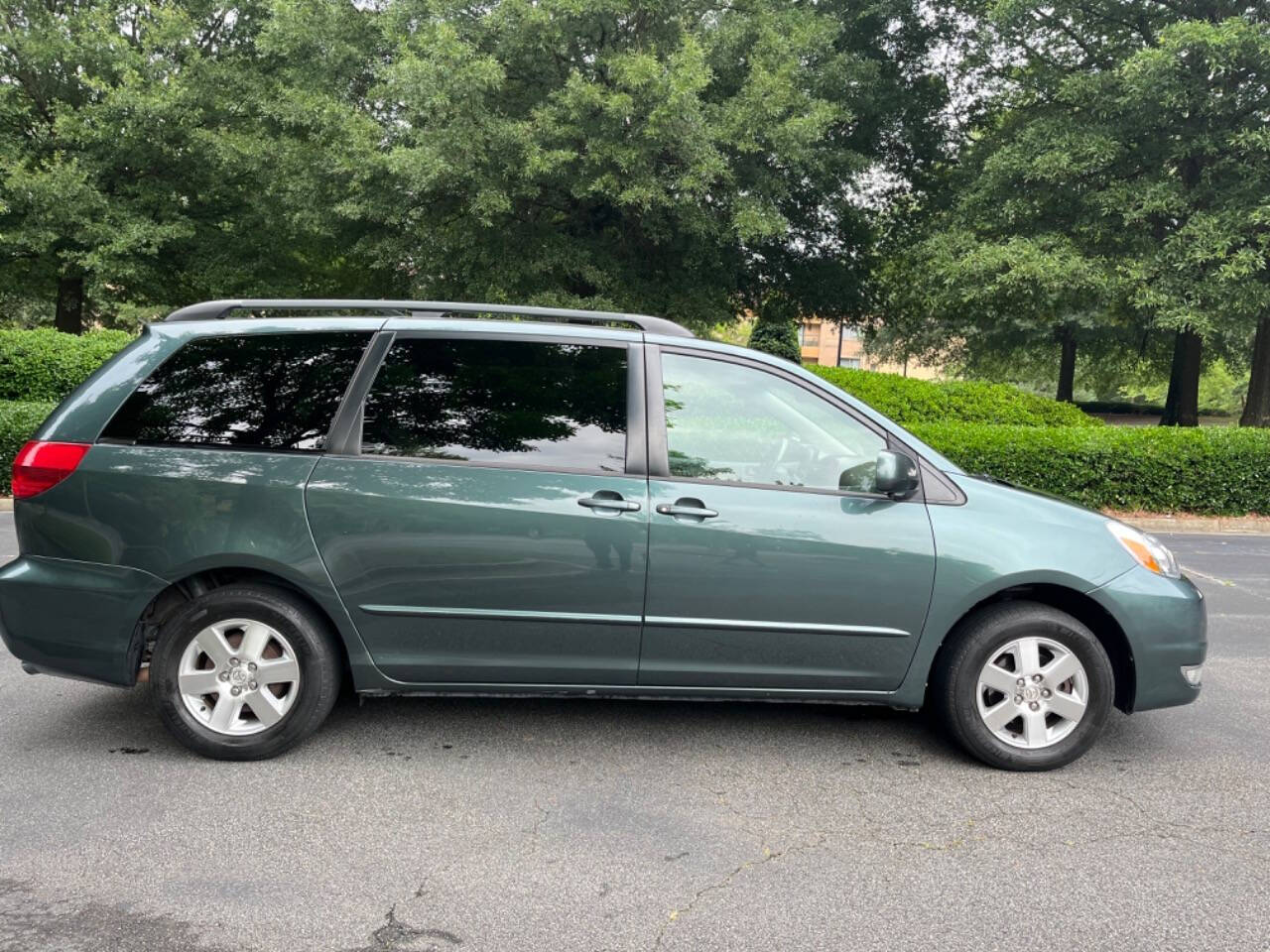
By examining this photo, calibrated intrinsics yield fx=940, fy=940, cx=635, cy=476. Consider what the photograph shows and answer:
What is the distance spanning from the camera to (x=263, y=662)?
11.8 feet

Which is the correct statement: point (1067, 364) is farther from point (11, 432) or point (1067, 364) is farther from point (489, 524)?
point (489, 524)

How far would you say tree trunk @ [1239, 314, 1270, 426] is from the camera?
21.1 metres

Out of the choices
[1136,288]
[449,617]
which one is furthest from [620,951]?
[1136,288]

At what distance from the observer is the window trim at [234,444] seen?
12.1ft

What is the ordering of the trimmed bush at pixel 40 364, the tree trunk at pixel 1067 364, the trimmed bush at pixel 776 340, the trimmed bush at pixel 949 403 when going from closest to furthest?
1. the trimmed bush at pixel 40 364
2. the trimmed bush at pixel 949 403
3. the trimmed bush at pixel 776 340
4. the tree trunk at pixel 1067 364

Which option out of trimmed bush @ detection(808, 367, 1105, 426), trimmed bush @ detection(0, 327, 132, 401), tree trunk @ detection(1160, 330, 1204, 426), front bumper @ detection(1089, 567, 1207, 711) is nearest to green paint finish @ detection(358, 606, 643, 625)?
front bumper @ detection(1089, 567, 1207, 711)

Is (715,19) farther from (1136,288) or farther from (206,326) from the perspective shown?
(206,326)

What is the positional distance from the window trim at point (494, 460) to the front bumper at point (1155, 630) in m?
1.89

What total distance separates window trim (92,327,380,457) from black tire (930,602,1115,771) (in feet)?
8.52

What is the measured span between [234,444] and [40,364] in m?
12.3

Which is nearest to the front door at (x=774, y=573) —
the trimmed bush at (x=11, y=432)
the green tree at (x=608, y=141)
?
the trimmed bush at (x=11, y=432)

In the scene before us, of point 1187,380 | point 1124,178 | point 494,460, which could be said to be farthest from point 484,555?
point 1187,380

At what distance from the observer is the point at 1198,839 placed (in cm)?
318

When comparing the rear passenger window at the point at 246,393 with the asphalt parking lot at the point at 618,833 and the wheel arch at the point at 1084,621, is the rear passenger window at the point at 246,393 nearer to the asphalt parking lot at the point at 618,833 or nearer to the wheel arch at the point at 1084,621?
the asphalt parking lot at the point at 618,833
